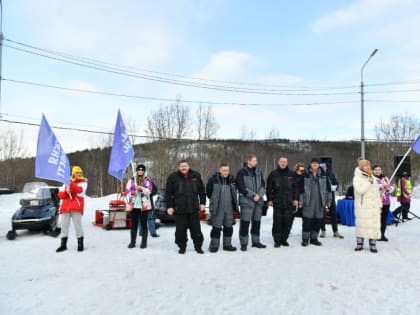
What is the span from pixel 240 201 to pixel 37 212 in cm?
537

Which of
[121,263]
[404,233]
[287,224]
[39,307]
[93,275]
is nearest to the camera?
[39,307]

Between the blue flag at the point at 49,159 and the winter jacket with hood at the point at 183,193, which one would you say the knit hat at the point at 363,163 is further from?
the blue flag at the point at 49,159

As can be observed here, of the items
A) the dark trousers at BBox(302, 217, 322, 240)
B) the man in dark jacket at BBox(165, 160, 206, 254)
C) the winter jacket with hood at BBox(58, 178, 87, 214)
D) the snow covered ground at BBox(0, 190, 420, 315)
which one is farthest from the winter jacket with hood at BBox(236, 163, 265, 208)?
the winter jacket with hood at BBox(58, 178, 87, 214)

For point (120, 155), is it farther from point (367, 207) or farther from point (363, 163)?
point (367, 207)

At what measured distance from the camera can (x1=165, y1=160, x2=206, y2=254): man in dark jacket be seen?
6.34 m

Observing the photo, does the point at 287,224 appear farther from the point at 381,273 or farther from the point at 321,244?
the point at 381,273

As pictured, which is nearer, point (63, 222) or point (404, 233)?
point (63, 222)

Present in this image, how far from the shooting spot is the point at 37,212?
8.52 meters

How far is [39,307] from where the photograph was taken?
3.71m

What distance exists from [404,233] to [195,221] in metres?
5.99

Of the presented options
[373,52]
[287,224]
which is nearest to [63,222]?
[287,224]

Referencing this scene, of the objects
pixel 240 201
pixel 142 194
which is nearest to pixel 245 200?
pixel 240 201

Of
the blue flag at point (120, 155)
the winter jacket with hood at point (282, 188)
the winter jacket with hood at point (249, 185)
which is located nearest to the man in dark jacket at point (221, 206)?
the winter jacket with hood at point (249, 185)

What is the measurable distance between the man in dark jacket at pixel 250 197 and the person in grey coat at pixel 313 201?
999 mm
